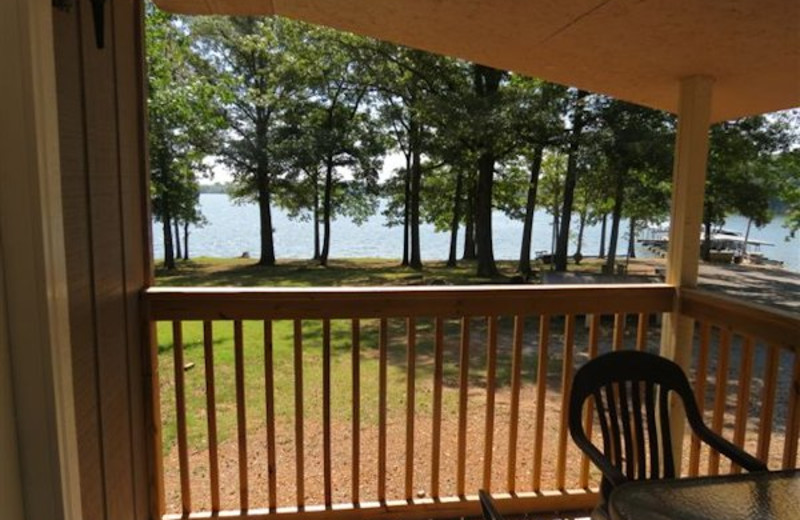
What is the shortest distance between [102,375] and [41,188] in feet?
2.47

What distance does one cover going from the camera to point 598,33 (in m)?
1.88

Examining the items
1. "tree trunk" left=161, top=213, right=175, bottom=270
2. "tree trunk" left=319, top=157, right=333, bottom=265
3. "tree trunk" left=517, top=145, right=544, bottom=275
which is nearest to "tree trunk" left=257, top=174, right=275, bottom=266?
"tree trunk" left=319, top=157, right=333, bottom=265

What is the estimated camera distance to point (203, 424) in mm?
3641

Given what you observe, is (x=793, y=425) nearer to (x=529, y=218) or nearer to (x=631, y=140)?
(x=631, y=140)

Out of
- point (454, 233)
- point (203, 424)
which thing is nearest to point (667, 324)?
point (203, 424)

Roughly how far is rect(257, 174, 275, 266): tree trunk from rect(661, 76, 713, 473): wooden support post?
12465 mm

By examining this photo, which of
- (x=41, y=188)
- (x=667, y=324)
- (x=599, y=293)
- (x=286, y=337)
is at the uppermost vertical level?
(x=41, y=188)

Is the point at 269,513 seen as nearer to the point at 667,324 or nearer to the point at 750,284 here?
the point at 667,324

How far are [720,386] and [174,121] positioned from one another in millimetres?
10573

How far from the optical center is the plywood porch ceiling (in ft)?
5.54

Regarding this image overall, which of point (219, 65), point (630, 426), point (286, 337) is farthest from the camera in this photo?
point (219, 65)

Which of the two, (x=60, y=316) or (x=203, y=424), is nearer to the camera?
(x=60, y=316)

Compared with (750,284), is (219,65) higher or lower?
higher

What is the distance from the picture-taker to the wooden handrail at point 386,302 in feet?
6.44
